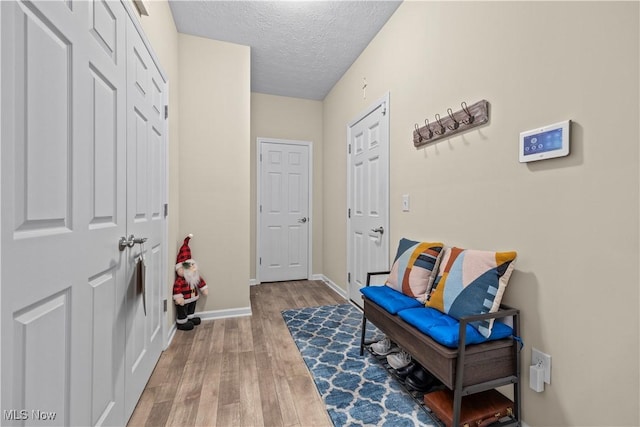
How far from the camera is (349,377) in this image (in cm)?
178

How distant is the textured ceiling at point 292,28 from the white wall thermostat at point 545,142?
1706 millimetres

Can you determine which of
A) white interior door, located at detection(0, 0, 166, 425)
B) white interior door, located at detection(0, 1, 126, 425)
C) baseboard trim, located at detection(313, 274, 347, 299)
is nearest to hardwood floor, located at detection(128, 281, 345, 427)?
white interior door, located at detection(0, 0, 166, 425)

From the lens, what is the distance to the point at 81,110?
948 mm

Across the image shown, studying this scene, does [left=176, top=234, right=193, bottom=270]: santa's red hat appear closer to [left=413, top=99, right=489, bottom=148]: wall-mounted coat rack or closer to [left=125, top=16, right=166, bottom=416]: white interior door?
[left=125, top=16, right=166, bottom=416]: white interior door

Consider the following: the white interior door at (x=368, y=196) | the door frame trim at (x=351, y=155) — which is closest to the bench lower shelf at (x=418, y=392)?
the white interior door at (x=368, y=196)

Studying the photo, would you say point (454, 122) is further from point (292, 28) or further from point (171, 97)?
point (171, 97)

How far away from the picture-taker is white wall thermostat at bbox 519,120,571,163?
1164 millimetres

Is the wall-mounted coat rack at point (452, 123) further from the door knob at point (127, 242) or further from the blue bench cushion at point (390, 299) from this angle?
the door knob at point (127, 242)

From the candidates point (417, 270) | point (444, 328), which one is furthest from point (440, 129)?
point (444, 328)

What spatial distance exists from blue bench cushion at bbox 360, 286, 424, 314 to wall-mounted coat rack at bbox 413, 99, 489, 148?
1093 millimetres

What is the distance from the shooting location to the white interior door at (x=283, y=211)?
404 cm

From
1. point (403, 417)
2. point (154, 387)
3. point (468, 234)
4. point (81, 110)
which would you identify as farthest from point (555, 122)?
point (154, 387)

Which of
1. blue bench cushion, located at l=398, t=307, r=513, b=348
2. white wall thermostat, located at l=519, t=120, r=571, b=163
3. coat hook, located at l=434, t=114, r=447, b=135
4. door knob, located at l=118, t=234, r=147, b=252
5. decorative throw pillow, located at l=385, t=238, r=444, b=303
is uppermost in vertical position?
coat hook, located at l=434, t=114, r=447, b=135

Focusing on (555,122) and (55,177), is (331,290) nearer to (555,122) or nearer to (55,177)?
(555,122)
